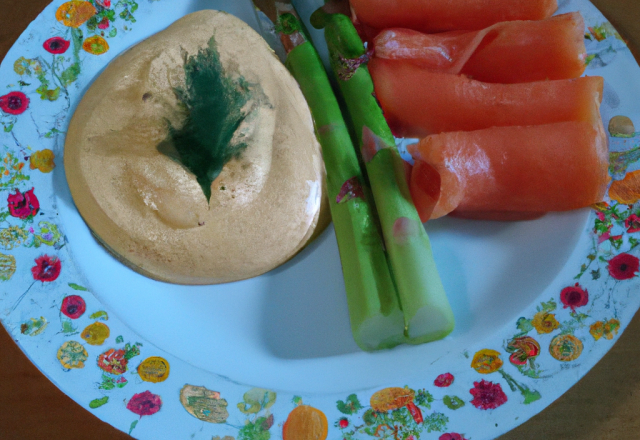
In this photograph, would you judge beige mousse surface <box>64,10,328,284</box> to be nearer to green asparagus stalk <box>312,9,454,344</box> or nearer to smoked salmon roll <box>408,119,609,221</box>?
green asparagus stalk <box>312,9,454,344</box>

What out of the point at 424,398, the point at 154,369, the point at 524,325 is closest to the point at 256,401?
the point at 154,369

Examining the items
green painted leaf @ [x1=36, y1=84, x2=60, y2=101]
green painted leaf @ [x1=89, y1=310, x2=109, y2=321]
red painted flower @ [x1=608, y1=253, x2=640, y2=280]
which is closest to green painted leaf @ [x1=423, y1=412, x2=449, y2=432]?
red painted flower @ [x1=608, y1=253, x2=640, y2=280]

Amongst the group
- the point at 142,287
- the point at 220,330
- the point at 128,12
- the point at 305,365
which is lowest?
the point at 305,365

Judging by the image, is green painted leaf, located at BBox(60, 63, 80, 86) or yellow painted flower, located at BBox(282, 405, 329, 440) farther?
green painted leaf, located at BBox(60, 63, 80, 86)

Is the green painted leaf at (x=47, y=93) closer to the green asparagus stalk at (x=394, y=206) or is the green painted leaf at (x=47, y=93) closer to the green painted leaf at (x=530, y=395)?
the green asparagus stalk at (x=394, y=206)

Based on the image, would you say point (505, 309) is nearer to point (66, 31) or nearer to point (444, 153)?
point (444, 153)

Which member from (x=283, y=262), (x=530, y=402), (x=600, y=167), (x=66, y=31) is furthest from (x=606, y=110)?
(x=66, y=31)

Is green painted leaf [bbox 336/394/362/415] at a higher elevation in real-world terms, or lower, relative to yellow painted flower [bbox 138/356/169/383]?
lower
